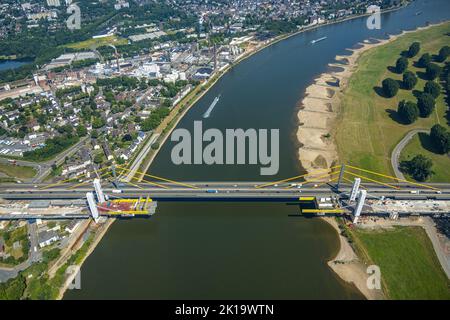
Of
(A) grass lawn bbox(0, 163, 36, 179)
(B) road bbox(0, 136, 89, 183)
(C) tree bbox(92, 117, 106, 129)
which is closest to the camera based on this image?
(B) road bbox(0, 136, 89, 183)

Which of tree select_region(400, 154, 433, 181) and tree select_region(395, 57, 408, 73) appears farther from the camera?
tree select_region(395, 57, 408, 73)

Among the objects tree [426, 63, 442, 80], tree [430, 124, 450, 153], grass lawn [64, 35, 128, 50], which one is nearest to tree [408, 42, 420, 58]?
tree [426, 63, 442, 80]

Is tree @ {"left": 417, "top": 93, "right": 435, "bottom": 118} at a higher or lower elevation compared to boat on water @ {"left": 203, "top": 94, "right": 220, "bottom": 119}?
higher

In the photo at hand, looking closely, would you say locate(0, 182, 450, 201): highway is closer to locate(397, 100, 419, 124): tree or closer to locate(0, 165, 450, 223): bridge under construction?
locate(0, 165, 450, 223): bridge under construction

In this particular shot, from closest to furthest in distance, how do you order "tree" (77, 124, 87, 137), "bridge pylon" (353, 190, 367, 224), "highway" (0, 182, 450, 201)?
"bridge pylon" (353, 190, 367, 224)
"highway" (0, 182, 450, 201)
"tree" (77, 124, 87, 137)

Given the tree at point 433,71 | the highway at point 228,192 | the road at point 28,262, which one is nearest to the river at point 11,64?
the highway at point 228,192

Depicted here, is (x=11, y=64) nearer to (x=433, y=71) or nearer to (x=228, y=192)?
(x=228, y=192)

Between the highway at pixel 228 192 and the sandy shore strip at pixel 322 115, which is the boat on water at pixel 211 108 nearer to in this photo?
the sandy shore strip at pixel 322 115
